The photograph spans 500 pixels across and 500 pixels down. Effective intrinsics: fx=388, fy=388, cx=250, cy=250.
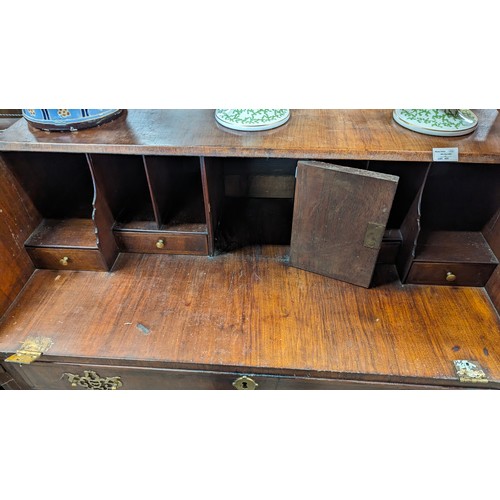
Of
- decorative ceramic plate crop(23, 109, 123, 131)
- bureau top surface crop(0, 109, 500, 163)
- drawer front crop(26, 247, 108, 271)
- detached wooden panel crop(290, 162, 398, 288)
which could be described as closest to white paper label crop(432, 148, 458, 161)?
bureau top surface crop(0, 109, 500, 163)

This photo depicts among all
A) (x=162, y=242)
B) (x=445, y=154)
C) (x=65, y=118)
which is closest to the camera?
(x=445, y=154)

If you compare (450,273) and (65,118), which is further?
(450,273)

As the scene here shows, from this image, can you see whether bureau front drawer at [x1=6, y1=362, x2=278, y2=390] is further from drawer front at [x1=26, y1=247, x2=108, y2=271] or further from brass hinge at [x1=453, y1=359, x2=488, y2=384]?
brass hinge at [x1=453, y1=359, x2=488, y2=384]

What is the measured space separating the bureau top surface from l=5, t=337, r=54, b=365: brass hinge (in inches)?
21.8

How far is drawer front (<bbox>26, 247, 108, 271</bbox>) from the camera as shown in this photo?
129cm

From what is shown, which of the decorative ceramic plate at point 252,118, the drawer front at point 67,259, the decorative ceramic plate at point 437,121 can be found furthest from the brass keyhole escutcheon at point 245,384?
the decorative ceramic plate at point 437,121

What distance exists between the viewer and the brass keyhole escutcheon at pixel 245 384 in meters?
1.09

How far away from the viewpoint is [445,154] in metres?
1.01

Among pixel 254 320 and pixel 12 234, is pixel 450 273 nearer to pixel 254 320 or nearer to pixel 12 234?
pixel 254 320

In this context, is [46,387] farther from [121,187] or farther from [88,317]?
[121,187]

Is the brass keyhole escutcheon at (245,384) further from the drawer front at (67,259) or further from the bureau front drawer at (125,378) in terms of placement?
the drawer front at (67,259)

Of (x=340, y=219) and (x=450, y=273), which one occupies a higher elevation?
(x=340, y=219)

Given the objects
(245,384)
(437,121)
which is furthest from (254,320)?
(437,121)

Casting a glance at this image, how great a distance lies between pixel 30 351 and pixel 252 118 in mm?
924
